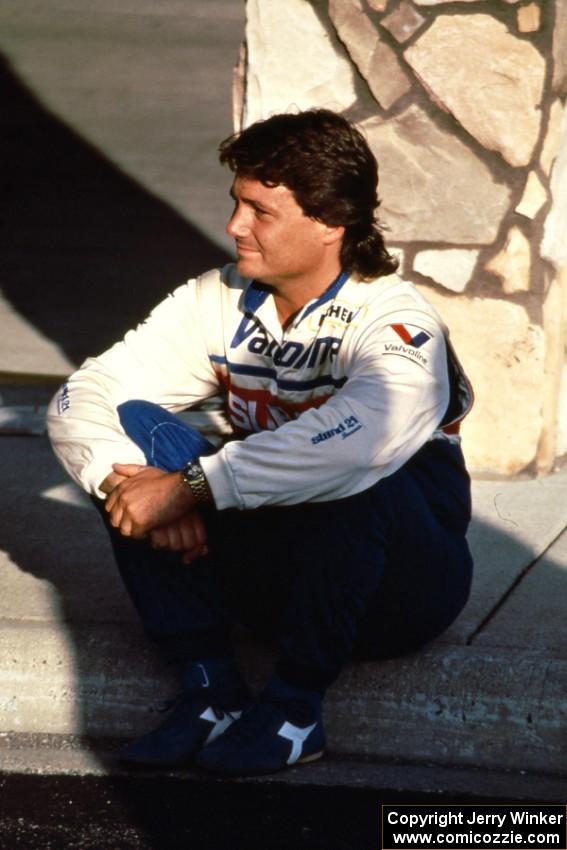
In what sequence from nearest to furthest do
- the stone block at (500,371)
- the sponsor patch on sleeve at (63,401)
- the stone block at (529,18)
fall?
the sponsor patch on sleeve at (63,401) < the stone block at (529,18) < the stone block at (500,371)

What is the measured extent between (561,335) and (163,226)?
4.40 m

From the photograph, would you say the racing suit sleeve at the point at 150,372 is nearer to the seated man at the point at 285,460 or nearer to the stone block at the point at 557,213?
the seated man at the point at 285,460

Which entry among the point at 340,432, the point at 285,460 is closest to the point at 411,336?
the point at 340,432

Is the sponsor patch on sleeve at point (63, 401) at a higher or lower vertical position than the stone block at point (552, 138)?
lower

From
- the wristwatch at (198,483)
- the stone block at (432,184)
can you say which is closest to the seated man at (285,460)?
the wristwatch at (198,483)

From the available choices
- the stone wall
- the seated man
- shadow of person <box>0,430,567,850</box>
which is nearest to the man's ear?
the seated man

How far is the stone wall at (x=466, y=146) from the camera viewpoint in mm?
4527

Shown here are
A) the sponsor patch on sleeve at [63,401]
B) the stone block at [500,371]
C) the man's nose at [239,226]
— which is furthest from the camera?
the stone block at [500,371]

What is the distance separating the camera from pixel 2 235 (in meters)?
8.60

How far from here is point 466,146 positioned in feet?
15.1

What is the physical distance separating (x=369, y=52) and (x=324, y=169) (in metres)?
1.37

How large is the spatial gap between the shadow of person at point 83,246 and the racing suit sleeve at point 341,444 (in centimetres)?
322

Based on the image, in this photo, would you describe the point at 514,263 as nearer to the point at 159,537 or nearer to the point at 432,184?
the point at 432,184

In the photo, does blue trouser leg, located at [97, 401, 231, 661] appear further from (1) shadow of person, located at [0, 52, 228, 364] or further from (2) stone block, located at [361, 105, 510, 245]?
(1) shadow of person, located at [0, 52, 228, 364]
